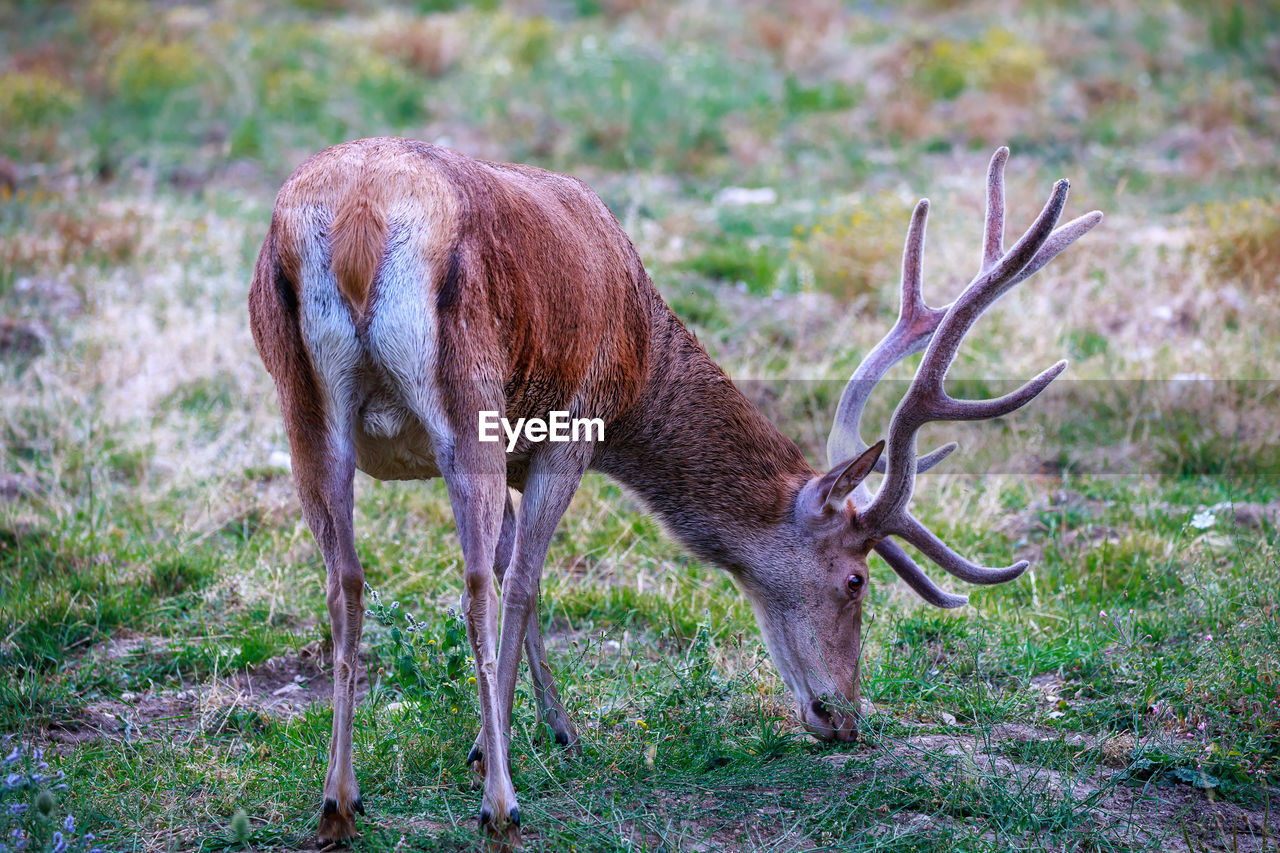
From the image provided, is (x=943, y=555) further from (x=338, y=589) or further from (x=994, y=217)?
(x=338, y=589)

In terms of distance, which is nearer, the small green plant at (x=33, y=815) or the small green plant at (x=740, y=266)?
the small green plant at (x=33, y=815)

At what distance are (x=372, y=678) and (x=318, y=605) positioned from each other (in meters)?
0.56

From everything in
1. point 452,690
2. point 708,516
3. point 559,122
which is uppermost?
point 559,122

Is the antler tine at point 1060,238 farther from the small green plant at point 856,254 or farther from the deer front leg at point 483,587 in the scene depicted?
the small green plant at point 856,254

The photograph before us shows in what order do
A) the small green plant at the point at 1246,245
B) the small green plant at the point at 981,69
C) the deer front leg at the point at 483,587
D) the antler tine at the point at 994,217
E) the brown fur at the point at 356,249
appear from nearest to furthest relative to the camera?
the brown fur at the point at 356,249
the deer front leg at the point at 483,587
the antler tine at the point at 994,217
the small green plant at the point at 1246,245
the small green plant at the point at 981,69

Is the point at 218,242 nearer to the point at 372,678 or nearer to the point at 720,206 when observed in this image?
the point at 720,206

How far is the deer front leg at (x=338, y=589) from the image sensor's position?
128 inches

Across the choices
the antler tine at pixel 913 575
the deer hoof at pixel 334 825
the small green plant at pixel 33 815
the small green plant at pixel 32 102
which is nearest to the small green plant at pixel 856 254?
the antler tine at pixel 913 575

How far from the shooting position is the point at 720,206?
1036 cm

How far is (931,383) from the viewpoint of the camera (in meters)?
4.02

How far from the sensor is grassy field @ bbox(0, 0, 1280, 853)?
374 centimetres

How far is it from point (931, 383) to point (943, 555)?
0.66 metres

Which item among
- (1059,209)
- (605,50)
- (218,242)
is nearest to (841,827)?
(1059,209)

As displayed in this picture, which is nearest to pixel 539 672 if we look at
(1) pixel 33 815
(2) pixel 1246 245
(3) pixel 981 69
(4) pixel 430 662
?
(4) pixel 430 662
